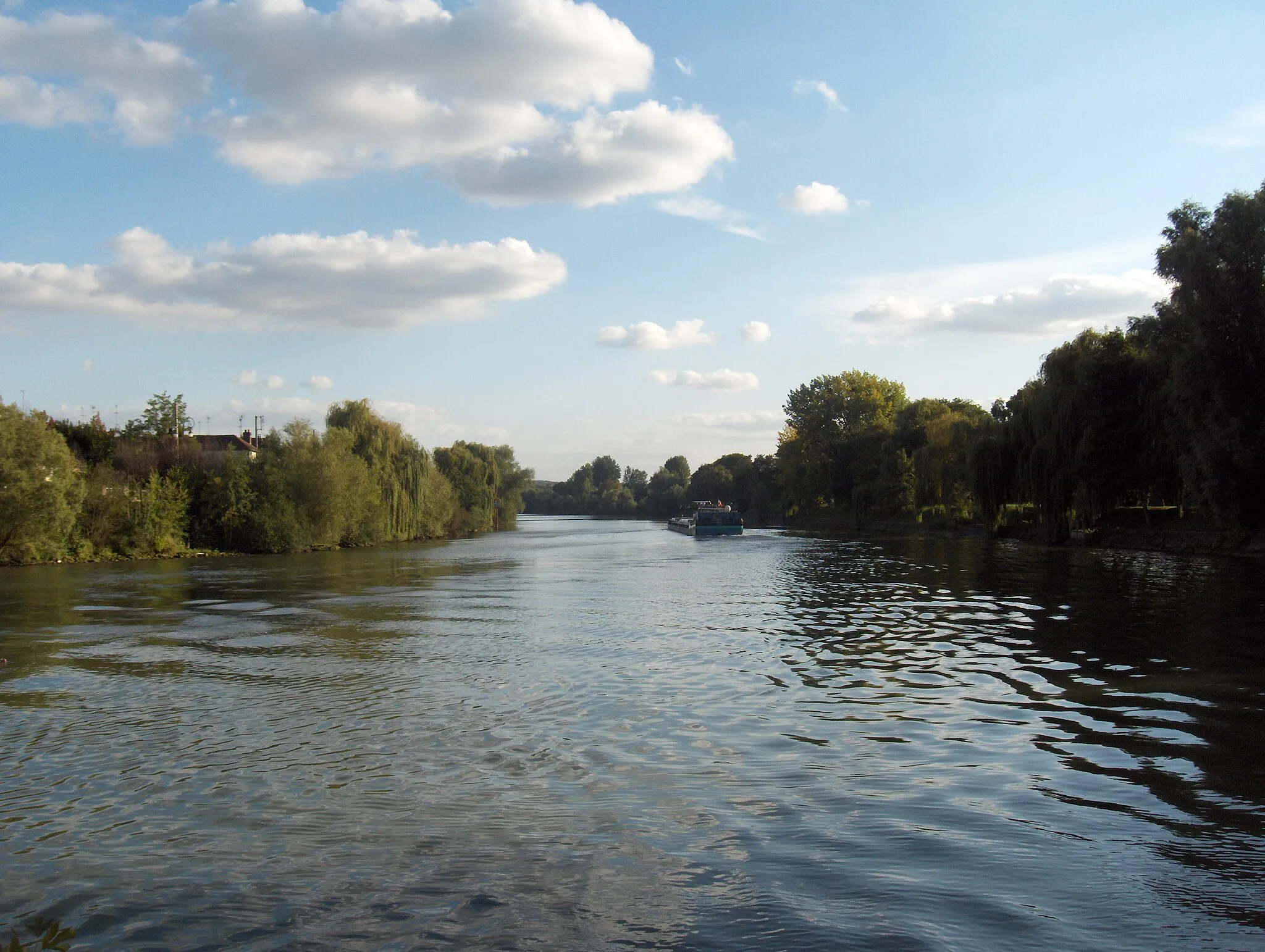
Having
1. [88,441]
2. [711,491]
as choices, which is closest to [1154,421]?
[88,441]

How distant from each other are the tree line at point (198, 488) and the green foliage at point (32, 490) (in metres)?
0.06

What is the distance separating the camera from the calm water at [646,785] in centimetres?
553

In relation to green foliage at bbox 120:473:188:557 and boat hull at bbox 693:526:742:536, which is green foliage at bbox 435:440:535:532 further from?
green foliage at bbox 120:473:188:557

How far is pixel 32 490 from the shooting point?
4244 centimetres

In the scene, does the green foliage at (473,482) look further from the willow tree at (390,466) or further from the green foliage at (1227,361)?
the green foliage at (1227,361)

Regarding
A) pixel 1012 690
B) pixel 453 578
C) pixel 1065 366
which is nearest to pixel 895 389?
pixel 1065 366

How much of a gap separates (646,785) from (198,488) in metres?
55.7

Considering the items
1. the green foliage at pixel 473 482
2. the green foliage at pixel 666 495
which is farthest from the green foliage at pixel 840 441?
the green foliage at pixel 666 495

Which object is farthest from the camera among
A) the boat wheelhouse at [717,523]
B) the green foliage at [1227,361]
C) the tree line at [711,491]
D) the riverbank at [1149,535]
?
the tree line at [711,491]

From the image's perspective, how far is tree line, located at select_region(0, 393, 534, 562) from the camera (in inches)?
1709

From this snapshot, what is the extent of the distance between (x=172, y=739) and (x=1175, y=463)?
4061cm

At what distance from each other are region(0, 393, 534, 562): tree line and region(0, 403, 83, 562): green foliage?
0.18 ft

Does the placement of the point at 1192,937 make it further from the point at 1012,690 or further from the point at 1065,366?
the point at 1065,366

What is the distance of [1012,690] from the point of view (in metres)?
12.3
